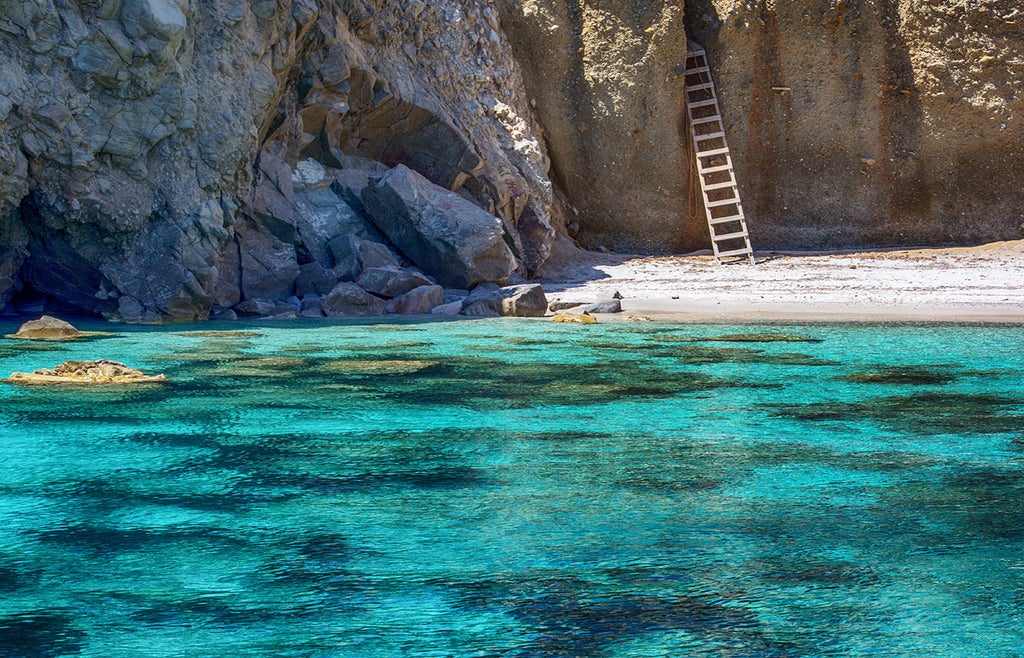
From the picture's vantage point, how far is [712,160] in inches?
687

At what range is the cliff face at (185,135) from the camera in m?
11.4

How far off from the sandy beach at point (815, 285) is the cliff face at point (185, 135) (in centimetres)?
168

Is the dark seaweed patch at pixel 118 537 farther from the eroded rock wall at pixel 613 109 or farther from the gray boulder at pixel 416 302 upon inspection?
the eroded rock wall at pixel 613 109

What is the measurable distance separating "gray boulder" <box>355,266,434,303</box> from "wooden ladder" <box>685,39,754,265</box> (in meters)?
4.95

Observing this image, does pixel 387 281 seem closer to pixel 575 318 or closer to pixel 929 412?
pixel 575 318

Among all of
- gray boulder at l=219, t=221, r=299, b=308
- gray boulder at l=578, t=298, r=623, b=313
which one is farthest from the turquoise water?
gray boulder at l=219, t=221, r=299, b=308

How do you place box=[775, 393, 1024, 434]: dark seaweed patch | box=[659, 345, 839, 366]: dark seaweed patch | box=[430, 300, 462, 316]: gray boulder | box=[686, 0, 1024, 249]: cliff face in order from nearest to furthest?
1. box=[775, 393, 1024, 434]: dark seaweed patch
2. box=[659, 345, 839, 366]: dark seaweed patch
3. box=[430, 300, 462, 316]: gray boulder
4. box=[686, 0, 1024, 249]: cliff face

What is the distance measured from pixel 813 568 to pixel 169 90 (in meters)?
9.96

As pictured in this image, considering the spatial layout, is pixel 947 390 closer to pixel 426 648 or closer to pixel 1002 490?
pixel 1002 490

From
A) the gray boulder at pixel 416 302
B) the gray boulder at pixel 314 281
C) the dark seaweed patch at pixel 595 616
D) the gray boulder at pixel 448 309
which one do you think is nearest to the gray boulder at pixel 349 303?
the gray boulder at pixel 416 302

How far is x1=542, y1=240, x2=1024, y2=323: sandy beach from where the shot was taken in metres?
12.6

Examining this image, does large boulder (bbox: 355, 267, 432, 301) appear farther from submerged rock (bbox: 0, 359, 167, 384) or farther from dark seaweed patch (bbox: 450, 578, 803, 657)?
dark seaweed patch (bbox: 450, 578, 803, 657)

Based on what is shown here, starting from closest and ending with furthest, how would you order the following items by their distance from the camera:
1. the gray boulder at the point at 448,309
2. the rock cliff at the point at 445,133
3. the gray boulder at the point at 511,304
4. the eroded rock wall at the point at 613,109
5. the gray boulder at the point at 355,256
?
the rock cliff at the point at 445,133, the gray boulder at the point at 511,304, the gray boulder at the point at 448,309, the gray boulder at the point at 355,256, the eroded rock wall at the point at 613,109

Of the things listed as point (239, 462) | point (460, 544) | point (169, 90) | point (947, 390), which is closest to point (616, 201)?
point (169, 90)
